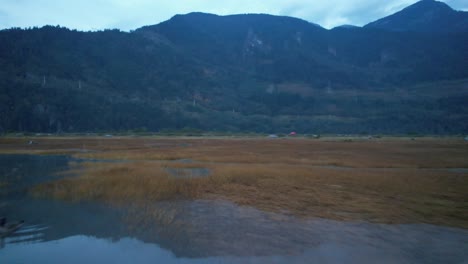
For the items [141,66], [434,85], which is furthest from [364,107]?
[141,66]

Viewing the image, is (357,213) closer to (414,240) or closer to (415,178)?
(414,240)

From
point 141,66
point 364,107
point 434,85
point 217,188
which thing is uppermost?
point 141,66

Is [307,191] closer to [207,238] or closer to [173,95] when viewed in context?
[207,238]

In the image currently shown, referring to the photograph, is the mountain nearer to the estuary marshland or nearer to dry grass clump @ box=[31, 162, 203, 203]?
dry grass clump @ box=[31, 162, 203, 203]

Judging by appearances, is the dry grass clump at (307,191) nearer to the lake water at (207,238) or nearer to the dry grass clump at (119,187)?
the dry grass clump at (119,187)

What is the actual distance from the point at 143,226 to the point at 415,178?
17.8 metres

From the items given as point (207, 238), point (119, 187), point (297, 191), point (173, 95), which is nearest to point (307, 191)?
point (297, 191)

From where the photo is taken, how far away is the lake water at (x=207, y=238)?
8.54 metres

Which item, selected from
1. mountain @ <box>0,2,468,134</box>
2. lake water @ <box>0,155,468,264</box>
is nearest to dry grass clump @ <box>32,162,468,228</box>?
lake water @ <box>0,155,468,264</box>

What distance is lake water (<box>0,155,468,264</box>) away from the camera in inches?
336

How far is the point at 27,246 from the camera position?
915 cm

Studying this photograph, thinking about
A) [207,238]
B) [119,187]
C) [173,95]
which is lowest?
[207,238]

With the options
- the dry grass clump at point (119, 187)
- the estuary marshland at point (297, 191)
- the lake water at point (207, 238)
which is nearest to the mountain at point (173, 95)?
the dry grass clump at point (119, 187)

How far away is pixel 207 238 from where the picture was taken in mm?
9914
